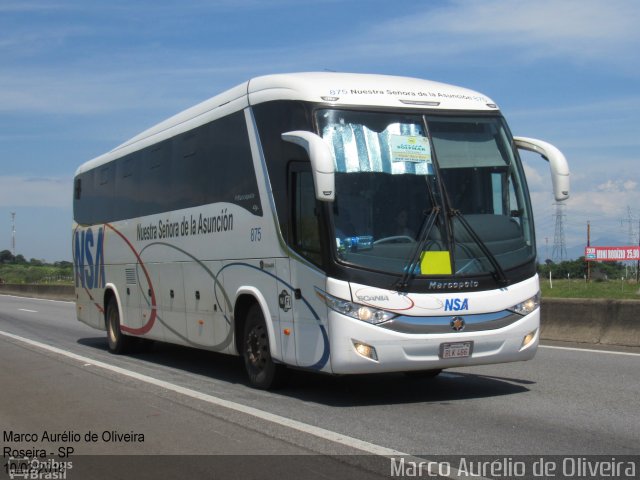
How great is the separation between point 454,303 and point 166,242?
5.81m

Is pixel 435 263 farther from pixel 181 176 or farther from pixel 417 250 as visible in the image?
pixel 181 176

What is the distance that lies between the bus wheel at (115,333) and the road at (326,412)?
2.15 meters

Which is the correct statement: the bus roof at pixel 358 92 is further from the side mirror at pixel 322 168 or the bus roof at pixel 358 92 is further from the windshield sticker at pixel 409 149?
the side mirror at pixel 322 168

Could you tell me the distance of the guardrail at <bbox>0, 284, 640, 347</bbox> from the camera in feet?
A: 47.1

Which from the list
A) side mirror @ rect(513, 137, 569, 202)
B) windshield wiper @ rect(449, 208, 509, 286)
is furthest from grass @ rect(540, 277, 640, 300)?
windshield wiper @ rect(449, 208, 509, 286)

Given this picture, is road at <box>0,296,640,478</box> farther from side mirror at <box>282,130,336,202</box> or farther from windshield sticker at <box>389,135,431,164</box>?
windshield sticker at <box>389,135,431,164</box>

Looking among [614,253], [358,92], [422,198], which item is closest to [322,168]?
[422,198]

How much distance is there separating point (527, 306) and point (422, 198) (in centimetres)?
166

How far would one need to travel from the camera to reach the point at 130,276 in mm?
15352

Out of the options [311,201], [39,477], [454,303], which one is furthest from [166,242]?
[39,477]

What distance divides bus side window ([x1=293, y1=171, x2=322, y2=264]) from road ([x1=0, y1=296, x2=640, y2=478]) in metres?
1.66

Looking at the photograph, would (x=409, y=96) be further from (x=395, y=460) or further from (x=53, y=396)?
(x=53, y=396)

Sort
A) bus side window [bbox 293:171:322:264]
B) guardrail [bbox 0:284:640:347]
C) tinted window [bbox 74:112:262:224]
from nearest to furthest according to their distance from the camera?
→ bus side window [bbox 293:171:322:264], tinted window [bbox 74:112:262:224], guardrail [bbox 0:284:640:347]

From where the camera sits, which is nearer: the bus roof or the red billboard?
the bus roof
